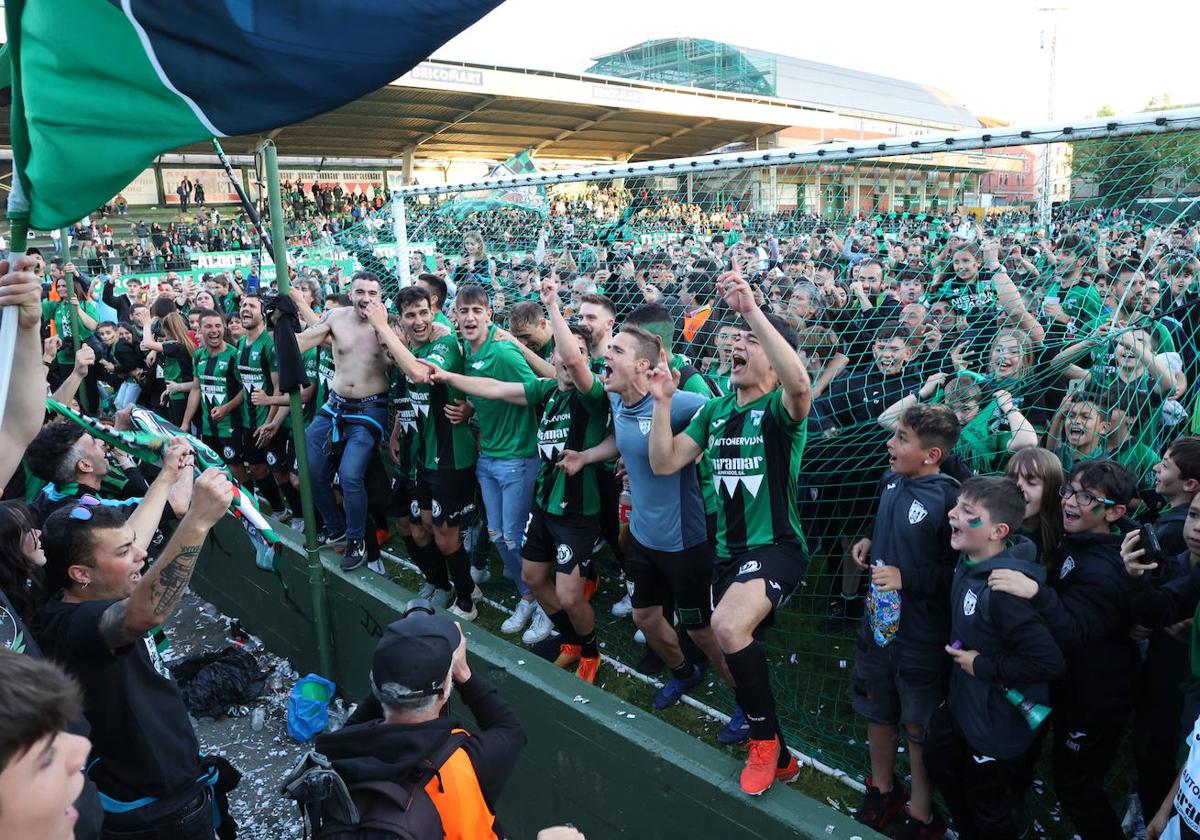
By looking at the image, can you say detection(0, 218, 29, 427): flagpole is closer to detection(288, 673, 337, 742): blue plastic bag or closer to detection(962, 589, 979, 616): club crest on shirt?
detection(288, 673, 337, 742): blue plastic bag

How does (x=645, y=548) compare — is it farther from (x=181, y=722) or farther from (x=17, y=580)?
(x=17, y=580)

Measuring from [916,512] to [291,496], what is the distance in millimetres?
5386

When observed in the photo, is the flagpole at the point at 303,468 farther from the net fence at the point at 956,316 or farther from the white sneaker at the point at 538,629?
the net fence at the point at 956,316

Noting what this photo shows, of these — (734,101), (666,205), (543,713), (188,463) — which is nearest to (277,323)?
(188,463)

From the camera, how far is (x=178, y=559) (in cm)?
241

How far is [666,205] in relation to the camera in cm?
965

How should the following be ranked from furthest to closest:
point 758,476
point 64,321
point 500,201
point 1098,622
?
point 64,321 < point 500,201 < point 758,476 < point 1098,622

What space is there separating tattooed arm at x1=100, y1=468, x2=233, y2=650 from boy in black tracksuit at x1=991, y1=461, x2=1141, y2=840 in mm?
2624

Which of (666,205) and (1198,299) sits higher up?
(666,205)

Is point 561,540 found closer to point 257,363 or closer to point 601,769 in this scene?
point 601,769

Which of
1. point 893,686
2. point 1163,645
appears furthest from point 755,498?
point 1163,645

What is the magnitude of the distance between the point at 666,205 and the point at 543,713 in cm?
729

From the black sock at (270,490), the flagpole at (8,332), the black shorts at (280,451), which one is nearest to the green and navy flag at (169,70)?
the flagpole at (8,332)

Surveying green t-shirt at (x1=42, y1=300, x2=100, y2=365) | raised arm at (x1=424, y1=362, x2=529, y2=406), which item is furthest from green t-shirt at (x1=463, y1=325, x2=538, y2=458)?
green t-shirt at (x1=42, y1=300, x2=100, y2=365)
